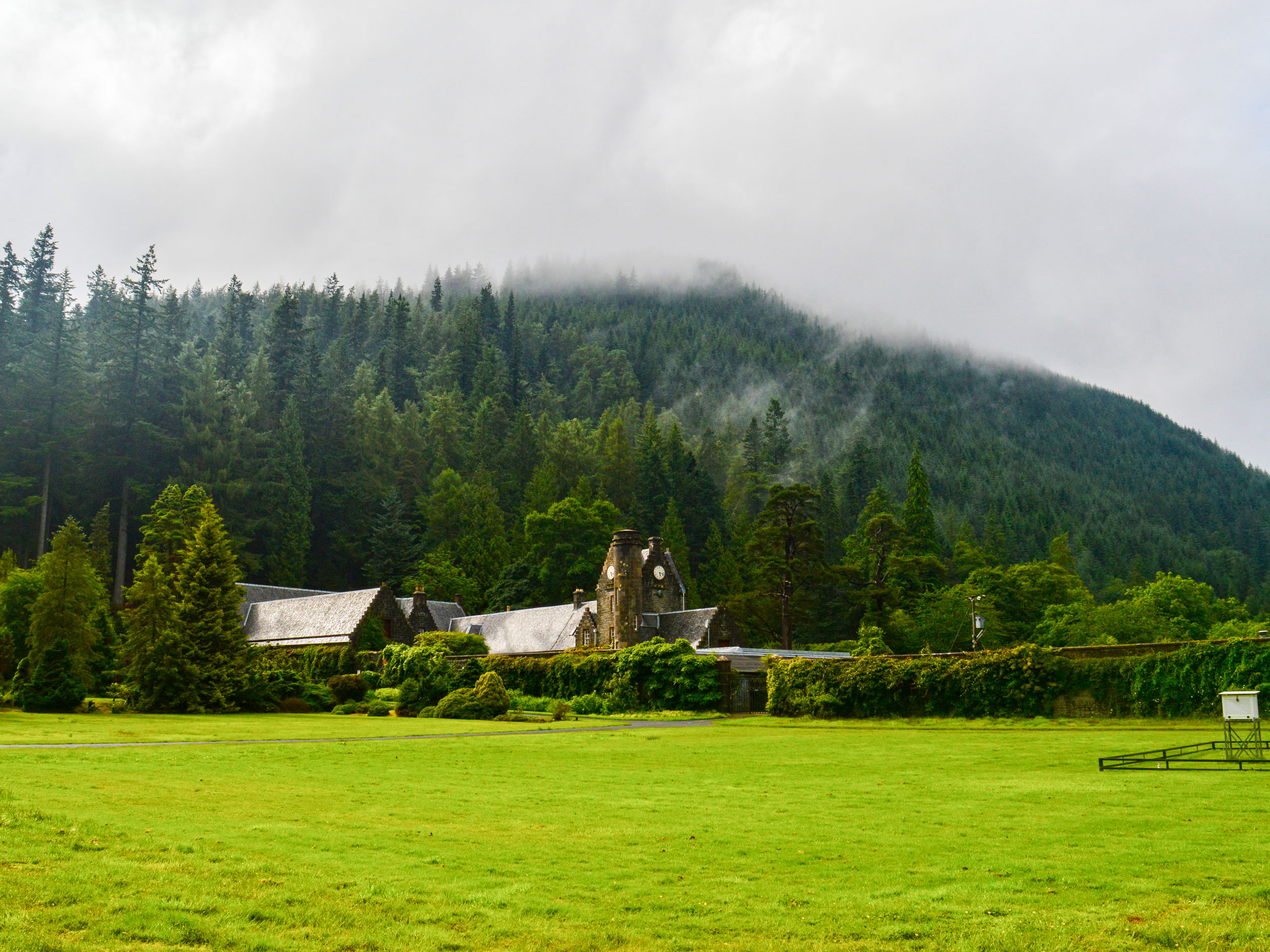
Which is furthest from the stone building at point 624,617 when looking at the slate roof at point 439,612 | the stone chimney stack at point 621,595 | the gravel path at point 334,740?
the gravel path at point 334,740

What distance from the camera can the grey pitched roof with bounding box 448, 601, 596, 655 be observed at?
70.4 m

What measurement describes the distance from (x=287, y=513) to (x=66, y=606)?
47.4m

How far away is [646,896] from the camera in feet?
30.7

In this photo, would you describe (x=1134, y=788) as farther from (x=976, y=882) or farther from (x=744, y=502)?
(x=744, y=502)

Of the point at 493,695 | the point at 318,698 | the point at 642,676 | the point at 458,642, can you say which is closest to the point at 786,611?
the point at 458,642

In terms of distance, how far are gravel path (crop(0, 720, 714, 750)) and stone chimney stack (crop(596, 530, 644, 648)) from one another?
25555mm

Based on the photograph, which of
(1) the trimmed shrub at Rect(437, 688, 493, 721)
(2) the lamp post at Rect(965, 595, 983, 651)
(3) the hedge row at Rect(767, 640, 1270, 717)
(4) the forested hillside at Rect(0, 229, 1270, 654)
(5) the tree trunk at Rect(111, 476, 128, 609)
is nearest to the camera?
(3) the hedge row at Rect(767, 640, 1270, 717)

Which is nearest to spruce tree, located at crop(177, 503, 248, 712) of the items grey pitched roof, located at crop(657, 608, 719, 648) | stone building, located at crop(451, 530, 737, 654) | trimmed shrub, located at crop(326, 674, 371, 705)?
trimmed shrub, located at crop(326, 674, 371, 705)

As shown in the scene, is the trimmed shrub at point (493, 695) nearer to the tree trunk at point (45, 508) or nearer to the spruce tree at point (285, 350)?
the tree trunk at point (45, 508)

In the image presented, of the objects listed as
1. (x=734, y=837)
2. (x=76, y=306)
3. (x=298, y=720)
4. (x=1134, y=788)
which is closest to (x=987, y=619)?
(x=298, y=720)

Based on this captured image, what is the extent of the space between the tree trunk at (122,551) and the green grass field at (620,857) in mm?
66668

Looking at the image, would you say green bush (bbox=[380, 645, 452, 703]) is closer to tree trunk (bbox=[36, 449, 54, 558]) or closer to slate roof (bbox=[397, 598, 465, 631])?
slate roof (bbox=[397, 598, 465, 631])

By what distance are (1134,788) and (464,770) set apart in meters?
12.6

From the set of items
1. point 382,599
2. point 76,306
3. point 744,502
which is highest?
point 76,306
